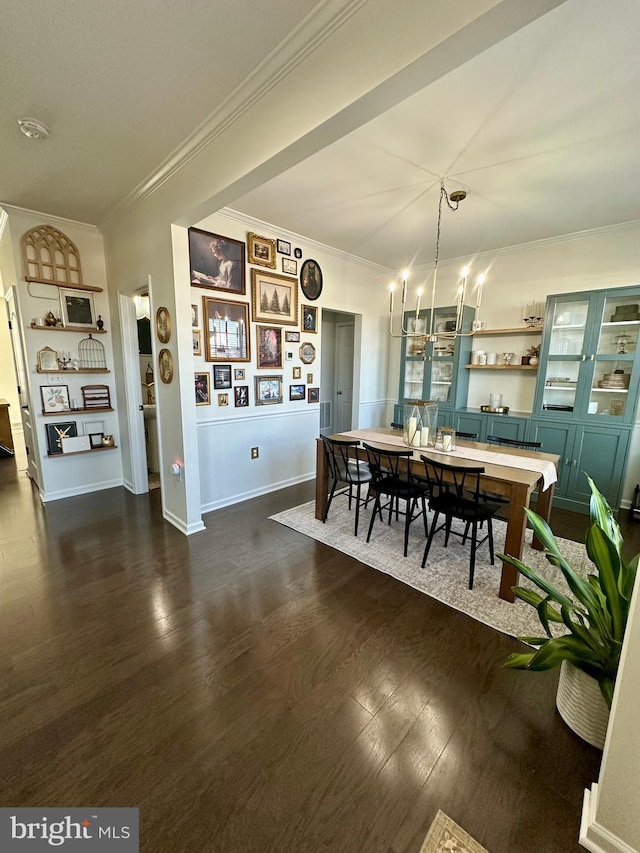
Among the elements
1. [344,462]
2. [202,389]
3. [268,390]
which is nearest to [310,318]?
[268,390]

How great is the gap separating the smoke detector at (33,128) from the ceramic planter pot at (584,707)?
3934 millimetres

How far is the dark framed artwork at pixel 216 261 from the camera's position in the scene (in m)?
3.17

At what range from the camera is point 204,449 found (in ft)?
11.5

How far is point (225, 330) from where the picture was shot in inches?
137

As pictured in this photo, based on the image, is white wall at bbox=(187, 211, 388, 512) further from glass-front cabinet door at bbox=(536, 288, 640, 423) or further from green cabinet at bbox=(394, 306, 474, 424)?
glass-front cabinet door at bbox=(536, 288, 640, 423)

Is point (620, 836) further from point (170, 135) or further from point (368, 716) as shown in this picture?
point (170, 135)

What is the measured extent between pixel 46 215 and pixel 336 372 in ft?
13.3

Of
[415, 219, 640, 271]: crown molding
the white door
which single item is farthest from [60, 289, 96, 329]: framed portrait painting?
[415, 219, 640, 271]: crown molding

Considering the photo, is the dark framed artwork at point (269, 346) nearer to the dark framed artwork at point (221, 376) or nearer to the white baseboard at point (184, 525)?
the dark framed artwork at point (221, 376)

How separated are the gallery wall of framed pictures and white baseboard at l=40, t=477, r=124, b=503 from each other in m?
1.76

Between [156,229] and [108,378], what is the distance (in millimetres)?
1947

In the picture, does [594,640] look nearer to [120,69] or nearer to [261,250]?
[120,69]

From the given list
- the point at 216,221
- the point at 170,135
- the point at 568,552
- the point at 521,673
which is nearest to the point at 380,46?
the point at 170,135

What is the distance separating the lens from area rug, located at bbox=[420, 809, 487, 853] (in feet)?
3.56
